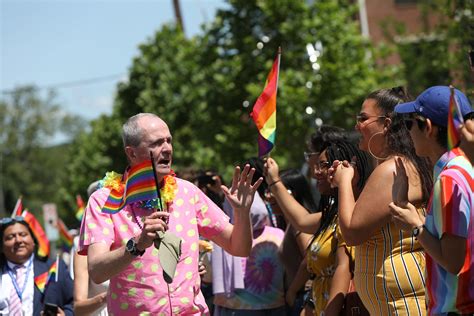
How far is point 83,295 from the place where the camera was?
22.2ft

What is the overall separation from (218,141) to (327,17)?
155 inches

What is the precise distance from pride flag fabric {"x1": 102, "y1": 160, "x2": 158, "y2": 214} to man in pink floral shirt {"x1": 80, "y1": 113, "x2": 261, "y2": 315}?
0.26 ft

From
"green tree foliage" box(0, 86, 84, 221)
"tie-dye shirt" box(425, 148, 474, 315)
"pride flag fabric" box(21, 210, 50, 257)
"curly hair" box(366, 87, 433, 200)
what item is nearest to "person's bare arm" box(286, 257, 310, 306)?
"curly hair" box(366, 87, 433, 200)

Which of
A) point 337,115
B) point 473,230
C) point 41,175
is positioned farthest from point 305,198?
point 41,175

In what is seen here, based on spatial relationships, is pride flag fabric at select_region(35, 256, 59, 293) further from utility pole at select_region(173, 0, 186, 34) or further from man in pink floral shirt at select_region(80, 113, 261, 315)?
utility pole at select_region(173, 0, 186, 34)

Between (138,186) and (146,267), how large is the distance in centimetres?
48

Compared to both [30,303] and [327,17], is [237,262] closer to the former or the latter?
[30,303]

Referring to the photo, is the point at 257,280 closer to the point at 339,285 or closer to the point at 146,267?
the point at 339,285

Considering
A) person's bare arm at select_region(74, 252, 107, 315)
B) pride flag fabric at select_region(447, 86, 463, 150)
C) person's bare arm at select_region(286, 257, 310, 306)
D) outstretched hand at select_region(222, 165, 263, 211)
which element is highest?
pride flag fabric at select_region(447, 86, 463, 150)

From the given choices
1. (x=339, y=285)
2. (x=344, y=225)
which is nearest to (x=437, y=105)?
(x=344, y=225)

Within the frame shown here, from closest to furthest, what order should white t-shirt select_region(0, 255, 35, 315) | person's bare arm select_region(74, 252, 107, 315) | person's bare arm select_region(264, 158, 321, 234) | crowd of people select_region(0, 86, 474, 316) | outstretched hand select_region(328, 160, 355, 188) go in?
crowd of people select_region(0, 86, 474, 316) → outstretched hand select_region(328, 160, 355, 188) → person's bare arm select_region(264, 158, 321, 234) → person's bare arm select_region(74, 252, 107, 315) → white t-shirt select_region(0, 255, 35, 315)

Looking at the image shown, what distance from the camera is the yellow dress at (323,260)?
6039 millimetres

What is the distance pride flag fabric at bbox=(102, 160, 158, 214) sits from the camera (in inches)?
196

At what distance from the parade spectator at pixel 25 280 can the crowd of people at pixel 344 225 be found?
1.14 metres
